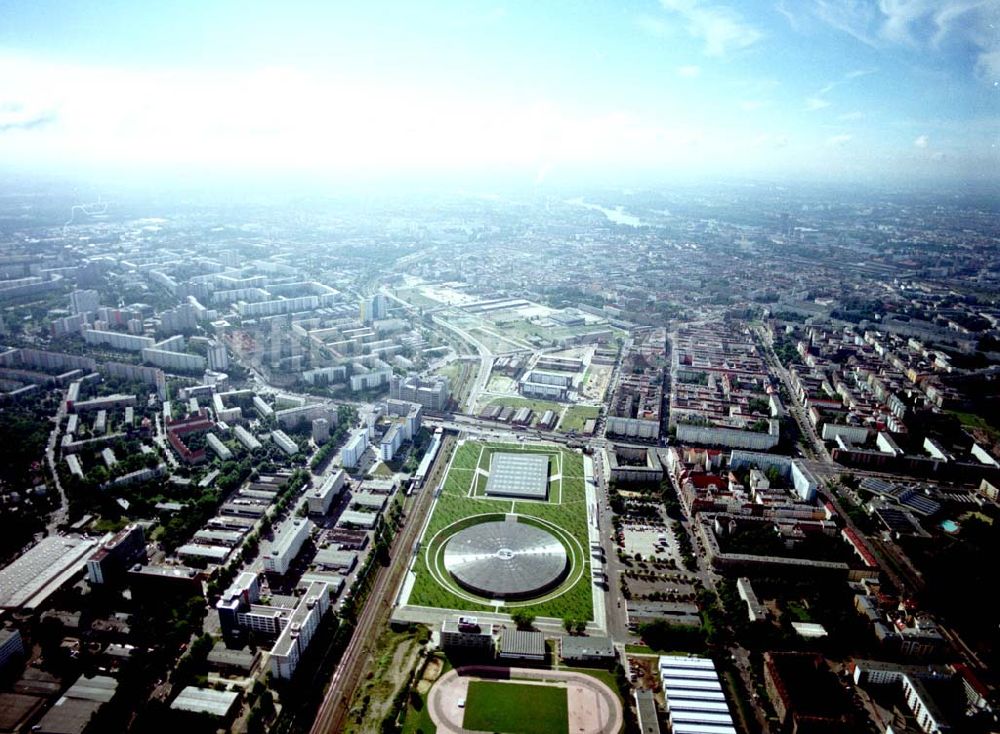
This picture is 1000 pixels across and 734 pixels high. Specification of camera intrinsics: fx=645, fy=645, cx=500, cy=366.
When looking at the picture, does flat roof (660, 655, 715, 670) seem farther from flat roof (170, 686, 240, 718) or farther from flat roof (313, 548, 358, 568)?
flat roof (170, 686, 240, 718)

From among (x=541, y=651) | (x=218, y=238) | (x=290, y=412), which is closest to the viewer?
(x=541, y=651)

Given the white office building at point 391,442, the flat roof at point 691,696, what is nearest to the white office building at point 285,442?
the white office building at point 391,442

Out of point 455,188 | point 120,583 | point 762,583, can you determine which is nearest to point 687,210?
point 455,188

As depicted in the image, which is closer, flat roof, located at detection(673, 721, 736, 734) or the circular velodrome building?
flat roof, located at detection(673, 721, 736, 734)

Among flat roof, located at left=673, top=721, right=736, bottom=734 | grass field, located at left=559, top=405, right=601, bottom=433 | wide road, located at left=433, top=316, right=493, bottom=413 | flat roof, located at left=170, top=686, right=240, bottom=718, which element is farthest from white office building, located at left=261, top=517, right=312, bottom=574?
grass field, located at left=559, top=405, right=601, bottom=433

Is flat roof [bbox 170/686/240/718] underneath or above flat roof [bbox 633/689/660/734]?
underneath

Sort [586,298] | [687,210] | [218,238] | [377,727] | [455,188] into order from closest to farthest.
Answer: [377,727]
[586,298]
[218,238]
[687,210]
[455,188]

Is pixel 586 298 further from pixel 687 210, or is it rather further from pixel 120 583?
pixel 687 210
